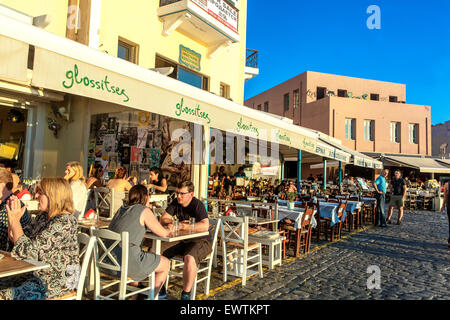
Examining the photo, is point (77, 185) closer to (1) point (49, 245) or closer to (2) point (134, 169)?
(1) point (49, 245)

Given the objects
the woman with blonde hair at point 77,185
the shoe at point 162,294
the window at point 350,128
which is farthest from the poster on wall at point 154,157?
the window at point 350,128

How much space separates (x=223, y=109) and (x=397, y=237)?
640 cm

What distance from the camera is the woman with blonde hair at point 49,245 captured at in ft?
8.75

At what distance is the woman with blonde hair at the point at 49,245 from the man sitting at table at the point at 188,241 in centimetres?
135

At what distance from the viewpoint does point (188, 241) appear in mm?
4309

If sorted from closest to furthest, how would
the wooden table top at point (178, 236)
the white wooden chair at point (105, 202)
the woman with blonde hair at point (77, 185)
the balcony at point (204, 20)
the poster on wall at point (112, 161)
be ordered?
the wooden table top at point (178, 236), the woman with blonde hair at point (77, 185), the white wooden chair at point (105, 202), the poster on wall at point (112, 161), the balcony at point (204, 20)

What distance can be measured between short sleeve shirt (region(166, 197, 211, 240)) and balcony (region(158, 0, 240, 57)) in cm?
666

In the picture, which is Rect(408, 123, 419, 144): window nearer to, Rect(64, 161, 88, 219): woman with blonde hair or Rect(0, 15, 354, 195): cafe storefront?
Rect(0, 15, 354, 195): cafe storefront

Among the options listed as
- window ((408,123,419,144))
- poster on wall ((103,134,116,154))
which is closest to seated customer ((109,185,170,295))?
poster on wall ((103,134,116,154))

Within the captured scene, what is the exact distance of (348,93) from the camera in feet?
102

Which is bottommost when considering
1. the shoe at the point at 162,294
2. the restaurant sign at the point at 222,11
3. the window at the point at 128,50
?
the shoe at the point at 162,294

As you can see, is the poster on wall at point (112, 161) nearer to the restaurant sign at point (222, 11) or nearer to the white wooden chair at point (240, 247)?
the white wooden chair at point (240, 247)

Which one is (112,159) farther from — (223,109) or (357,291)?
(357,291)
